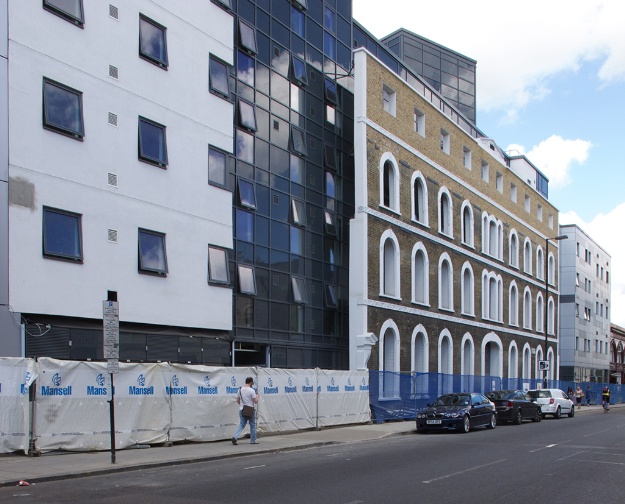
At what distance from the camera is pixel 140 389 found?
17.6m

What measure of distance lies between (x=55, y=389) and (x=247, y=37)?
15509mm

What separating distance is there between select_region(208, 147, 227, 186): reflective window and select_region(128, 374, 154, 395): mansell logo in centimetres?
830

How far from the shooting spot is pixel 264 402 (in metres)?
21.6

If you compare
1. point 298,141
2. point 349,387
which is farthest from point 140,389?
point 298,141

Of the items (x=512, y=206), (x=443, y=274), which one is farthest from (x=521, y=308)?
(x=443, y=274)

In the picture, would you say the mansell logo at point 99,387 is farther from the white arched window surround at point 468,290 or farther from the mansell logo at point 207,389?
the white arched window surround at point 468,290

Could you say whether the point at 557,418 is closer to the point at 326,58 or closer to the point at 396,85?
the point at 396,85

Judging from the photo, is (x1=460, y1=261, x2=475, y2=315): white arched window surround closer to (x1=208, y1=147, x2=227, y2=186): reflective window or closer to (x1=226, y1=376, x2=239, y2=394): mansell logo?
(x1=208, y1=147, x2=227, y2=186): reflective window

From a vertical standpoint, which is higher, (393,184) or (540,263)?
(393,184)

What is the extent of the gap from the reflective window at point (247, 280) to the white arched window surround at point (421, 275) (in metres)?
13.4

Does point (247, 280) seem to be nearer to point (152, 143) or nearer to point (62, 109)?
point (152, 143)

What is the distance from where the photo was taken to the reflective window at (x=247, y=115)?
1019 inches

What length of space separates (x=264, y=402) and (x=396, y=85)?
1872 cm

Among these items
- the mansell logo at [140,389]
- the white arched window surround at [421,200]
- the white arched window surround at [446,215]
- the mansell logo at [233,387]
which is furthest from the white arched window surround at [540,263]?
the mansell logo at [140,389]
